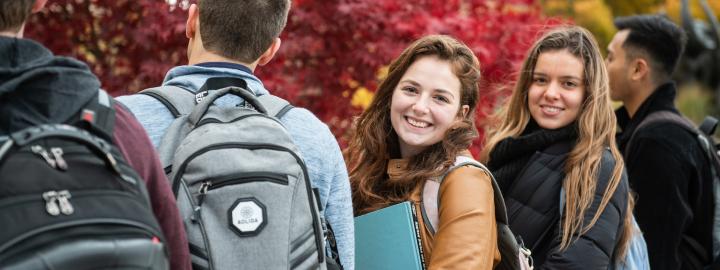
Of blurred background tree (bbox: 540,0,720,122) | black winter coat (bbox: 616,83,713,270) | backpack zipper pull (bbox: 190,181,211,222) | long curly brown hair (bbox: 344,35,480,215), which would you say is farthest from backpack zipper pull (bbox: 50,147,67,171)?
blurred background tree (bbox: 540,0,720,122)

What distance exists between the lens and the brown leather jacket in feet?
8.13

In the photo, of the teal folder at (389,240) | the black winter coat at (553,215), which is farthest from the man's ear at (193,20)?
the black winter coat at (553,215)

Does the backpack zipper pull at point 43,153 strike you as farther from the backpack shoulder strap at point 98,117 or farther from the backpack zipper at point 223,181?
the backpack zipper at point 223,181

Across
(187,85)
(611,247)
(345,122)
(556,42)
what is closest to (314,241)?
(187,85)

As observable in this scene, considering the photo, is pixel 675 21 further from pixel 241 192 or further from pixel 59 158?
pixel 59 158

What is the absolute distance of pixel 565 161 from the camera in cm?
321

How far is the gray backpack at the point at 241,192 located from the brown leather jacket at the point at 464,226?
0.58 m

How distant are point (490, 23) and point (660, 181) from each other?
1.23 metres

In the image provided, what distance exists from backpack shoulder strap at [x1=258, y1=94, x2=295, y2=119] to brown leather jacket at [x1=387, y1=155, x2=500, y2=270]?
24.8 inches

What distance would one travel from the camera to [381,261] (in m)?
2.61

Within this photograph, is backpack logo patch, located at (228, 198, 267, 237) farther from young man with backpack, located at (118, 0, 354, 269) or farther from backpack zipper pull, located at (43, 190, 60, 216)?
backpack zipper pull, located at (43, 190, 60, 216)

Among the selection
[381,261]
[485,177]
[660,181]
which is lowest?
[660,181]

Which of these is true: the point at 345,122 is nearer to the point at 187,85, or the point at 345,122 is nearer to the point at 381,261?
the point at 381,261

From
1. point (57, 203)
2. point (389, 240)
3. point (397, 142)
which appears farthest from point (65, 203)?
point (397, 142)
